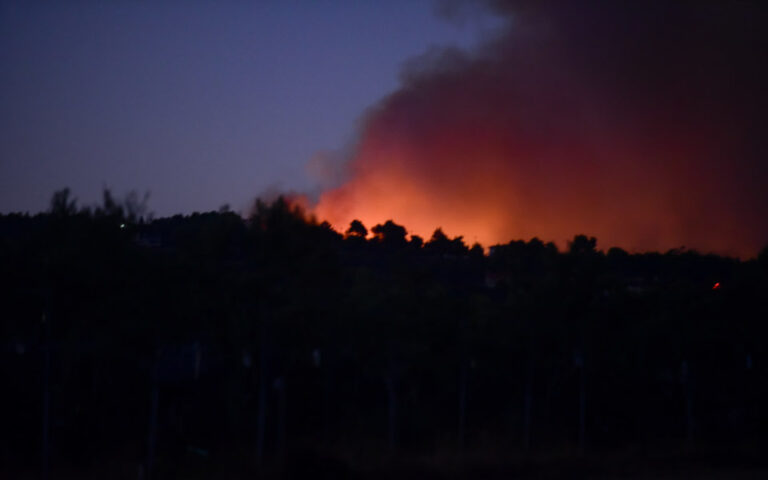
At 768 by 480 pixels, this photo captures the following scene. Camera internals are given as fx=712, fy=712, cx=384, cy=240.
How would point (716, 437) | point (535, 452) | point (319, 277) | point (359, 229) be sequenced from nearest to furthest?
point (319, 277), point (535, 452), point (716, 437), point (359, 229)

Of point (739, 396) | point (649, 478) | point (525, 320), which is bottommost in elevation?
point (649, 478)

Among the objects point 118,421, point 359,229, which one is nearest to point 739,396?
point 118,421

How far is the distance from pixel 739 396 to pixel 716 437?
5.46 feet

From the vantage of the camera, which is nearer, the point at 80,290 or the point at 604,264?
the point at 80,290

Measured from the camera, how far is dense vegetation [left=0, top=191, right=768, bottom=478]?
1644cm

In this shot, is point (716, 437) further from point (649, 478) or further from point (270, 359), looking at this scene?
point (270, 359)

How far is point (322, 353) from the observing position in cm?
1970

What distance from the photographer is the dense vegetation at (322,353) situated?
16.4 metres

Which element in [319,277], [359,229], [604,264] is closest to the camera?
[319,277]

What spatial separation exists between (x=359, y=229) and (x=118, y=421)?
101 ft

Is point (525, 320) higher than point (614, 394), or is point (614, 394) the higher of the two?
point (525, 320)

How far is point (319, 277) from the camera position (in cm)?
1755

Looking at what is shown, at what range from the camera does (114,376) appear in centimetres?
1817

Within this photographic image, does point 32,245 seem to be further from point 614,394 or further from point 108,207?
point 614,394
